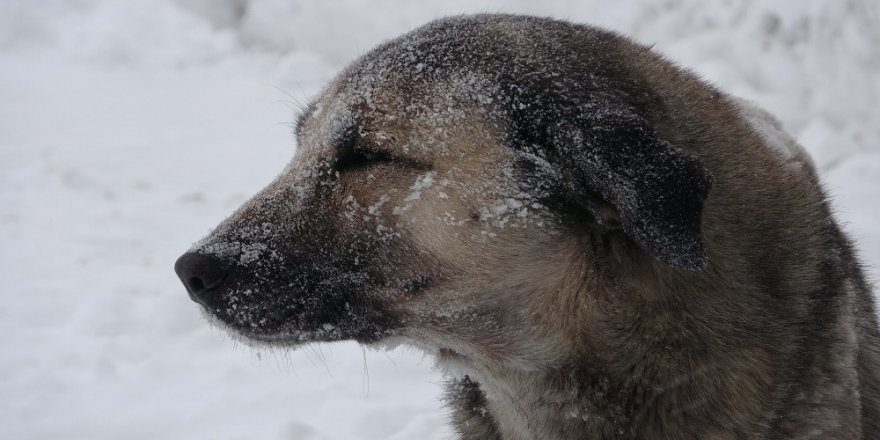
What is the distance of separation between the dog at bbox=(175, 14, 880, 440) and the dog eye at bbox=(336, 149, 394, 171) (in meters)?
0.01

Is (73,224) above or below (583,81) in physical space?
above

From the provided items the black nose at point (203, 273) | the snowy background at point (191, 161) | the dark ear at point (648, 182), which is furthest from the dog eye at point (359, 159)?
the snowy background at point (191, 161)

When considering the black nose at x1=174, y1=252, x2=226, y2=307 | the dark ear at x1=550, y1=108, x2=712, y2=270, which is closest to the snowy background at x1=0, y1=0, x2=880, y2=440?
the black nose at x1=174, y1=252, x2=226, y2=307

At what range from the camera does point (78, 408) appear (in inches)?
168

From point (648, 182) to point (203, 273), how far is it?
134 centimetres

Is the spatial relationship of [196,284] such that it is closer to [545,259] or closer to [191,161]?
[545,259]

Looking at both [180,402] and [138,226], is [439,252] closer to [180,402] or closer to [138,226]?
[180,402]

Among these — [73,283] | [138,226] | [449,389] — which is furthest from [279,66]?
[449,389]

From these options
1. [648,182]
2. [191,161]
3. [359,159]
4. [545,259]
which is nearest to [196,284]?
[359,159]

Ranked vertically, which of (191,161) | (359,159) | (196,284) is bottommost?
(196,284)

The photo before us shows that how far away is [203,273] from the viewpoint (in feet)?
8.04

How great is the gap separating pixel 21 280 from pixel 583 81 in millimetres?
4627

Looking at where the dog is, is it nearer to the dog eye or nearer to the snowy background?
the dog eye

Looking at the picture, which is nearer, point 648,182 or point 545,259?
point 648,182
